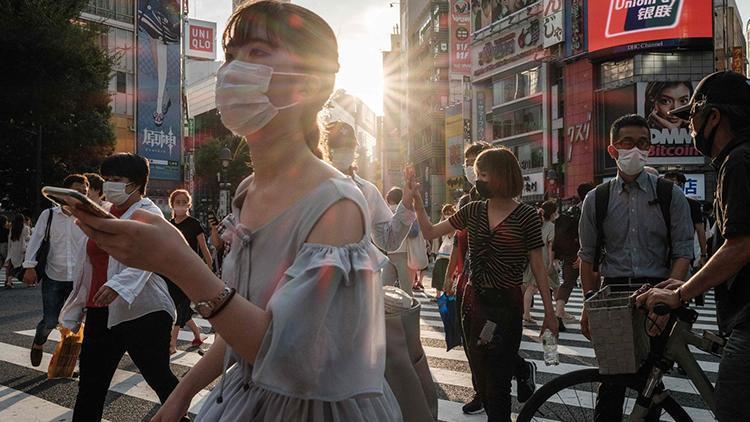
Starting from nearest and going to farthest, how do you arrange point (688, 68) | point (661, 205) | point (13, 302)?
1. point (661, 205)
2. point (13, 302)
3. point (688, 68)

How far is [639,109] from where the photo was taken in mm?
34844

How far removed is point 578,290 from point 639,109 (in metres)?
21.4

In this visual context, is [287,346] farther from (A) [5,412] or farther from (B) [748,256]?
(A) [5,412]

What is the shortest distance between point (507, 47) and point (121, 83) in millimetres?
27940

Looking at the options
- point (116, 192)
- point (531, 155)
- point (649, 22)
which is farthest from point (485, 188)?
point (531, 155)

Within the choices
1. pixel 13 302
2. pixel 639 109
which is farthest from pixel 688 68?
pixel 13 302

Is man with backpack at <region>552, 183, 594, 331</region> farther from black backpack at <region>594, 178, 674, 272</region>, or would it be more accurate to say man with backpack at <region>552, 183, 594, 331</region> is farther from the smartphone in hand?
the smartphone in hand

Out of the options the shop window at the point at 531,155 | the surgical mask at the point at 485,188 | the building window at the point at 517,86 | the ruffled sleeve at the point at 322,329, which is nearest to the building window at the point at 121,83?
the building window at the point at 517,86

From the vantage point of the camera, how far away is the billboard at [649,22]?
33.9m

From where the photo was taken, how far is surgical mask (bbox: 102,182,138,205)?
412 cm

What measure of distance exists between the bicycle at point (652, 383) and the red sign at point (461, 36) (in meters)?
51.5

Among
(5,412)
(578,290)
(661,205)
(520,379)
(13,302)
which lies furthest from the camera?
(578,290)

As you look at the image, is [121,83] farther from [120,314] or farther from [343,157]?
[120,314]

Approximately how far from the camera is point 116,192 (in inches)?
163
